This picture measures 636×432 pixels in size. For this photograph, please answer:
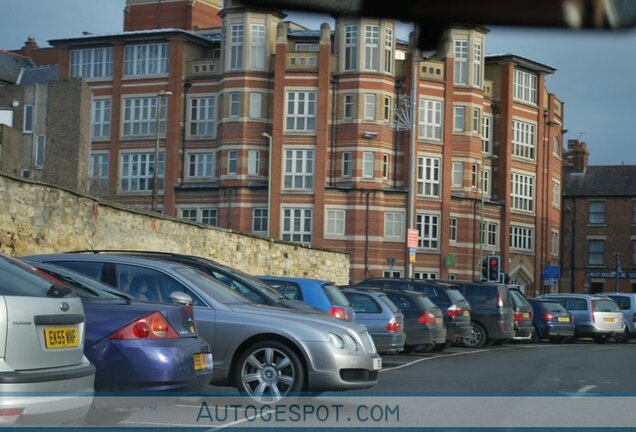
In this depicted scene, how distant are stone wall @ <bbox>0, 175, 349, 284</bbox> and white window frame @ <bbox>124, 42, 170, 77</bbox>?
1305 inches

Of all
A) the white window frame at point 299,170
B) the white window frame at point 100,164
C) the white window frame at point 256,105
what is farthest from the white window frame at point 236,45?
the white window frame at point 100,164

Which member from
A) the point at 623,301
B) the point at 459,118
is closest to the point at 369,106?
the point at 459,118

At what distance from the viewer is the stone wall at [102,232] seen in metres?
21.5

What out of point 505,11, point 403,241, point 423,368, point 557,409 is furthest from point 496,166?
point 505,11

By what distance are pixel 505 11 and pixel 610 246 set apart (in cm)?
8581

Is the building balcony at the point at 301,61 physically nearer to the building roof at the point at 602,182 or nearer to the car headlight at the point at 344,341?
the building roof at the point at 602,182

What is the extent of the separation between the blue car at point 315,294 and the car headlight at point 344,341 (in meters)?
4.15

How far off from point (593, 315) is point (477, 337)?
8.33 metres

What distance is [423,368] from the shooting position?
19.2m

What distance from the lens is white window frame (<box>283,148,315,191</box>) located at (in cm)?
6562

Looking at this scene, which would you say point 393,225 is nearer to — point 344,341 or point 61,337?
point 344,341

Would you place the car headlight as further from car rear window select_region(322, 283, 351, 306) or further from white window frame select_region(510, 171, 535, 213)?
white window frame select_region(510, 171, 535, 213)

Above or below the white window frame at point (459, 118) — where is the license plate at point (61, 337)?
below

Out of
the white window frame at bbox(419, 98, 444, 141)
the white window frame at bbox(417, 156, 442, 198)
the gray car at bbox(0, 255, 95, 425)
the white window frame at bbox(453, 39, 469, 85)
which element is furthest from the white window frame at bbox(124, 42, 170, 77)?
the gray car at bbox(0, 255, 95, 425)
